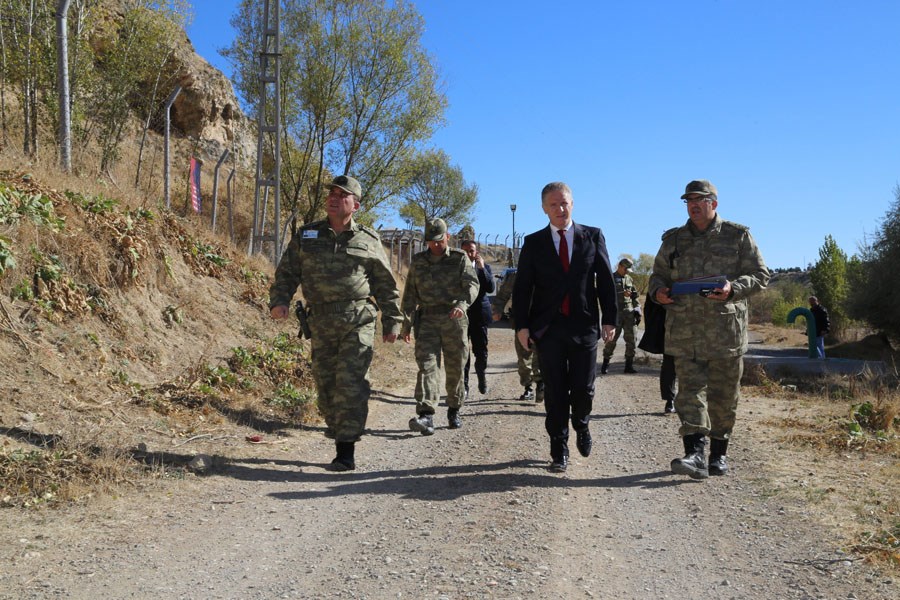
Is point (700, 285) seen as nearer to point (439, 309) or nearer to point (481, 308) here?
point (439, 309)

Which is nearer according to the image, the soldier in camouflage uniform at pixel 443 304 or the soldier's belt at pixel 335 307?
the soldier's belt at pixel 335 307

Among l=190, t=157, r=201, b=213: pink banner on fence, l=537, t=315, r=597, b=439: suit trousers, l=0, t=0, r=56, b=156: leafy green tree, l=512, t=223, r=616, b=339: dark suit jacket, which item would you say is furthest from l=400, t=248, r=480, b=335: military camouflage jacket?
l=0, t=0, r=56, b=156: leafy green tree

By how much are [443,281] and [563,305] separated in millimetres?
2310

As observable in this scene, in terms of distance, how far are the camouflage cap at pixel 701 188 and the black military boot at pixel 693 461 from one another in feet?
5.91

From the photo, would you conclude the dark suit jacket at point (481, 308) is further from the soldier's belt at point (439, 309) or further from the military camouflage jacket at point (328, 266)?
the military camouflage jacket at point (328, 266)

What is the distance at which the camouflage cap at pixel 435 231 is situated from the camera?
25.5ft

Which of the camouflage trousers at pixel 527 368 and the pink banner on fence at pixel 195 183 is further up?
the pink banner on fence at pixel 195 183

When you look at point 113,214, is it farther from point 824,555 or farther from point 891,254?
point 891,254

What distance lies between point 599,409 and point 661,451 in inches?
99.4

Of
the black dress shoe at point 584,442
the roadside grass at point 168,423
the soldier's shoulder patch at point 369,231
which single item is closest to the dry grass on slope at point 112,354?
the roadside grass at point 168,423

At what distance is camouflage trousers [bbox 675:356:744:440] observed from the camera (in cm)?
571

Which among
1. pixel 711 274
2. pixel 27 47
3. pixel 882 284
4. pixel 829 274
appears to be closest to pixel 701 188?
pixel 711 274

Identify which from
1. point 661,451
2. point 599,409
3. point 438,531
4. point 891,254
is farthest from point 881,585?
point 891,254

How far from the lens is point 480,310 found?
33.4 ft
